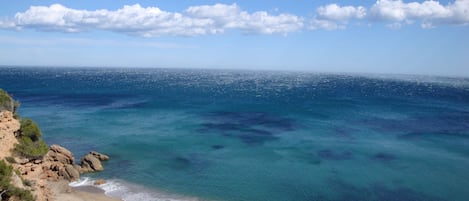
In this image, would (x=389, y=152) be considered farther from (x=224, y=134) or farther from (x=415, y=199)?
(x=224, y=134)

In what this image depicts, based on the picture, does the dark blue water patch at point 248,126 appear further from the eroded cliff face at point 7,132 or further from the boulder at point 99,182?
the eroded cliff face at point 7,132

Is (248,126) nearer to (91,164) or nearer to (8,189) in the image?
(91,164)

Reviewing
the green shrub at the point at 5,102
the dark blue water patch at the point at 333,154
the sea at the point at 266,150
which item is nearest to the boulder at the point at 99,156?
the sea at the point at 266,150

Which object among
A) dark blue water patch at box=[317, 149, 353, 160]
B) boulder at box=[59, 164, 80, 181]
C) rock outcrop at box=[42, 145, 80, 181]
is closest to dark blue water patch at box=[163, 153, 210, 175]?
boulder at box=[59, 164, 80, 181]

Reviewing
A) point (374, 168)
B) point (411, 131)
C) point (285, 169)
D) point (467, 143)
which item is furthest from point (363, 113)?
point (285, 169)

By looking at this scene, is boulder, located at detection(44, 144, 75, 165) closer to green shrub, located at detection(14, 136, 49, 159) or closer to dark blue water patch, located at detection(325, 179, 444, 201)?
green shrub, located at detection(14, 136, 49, 159)
